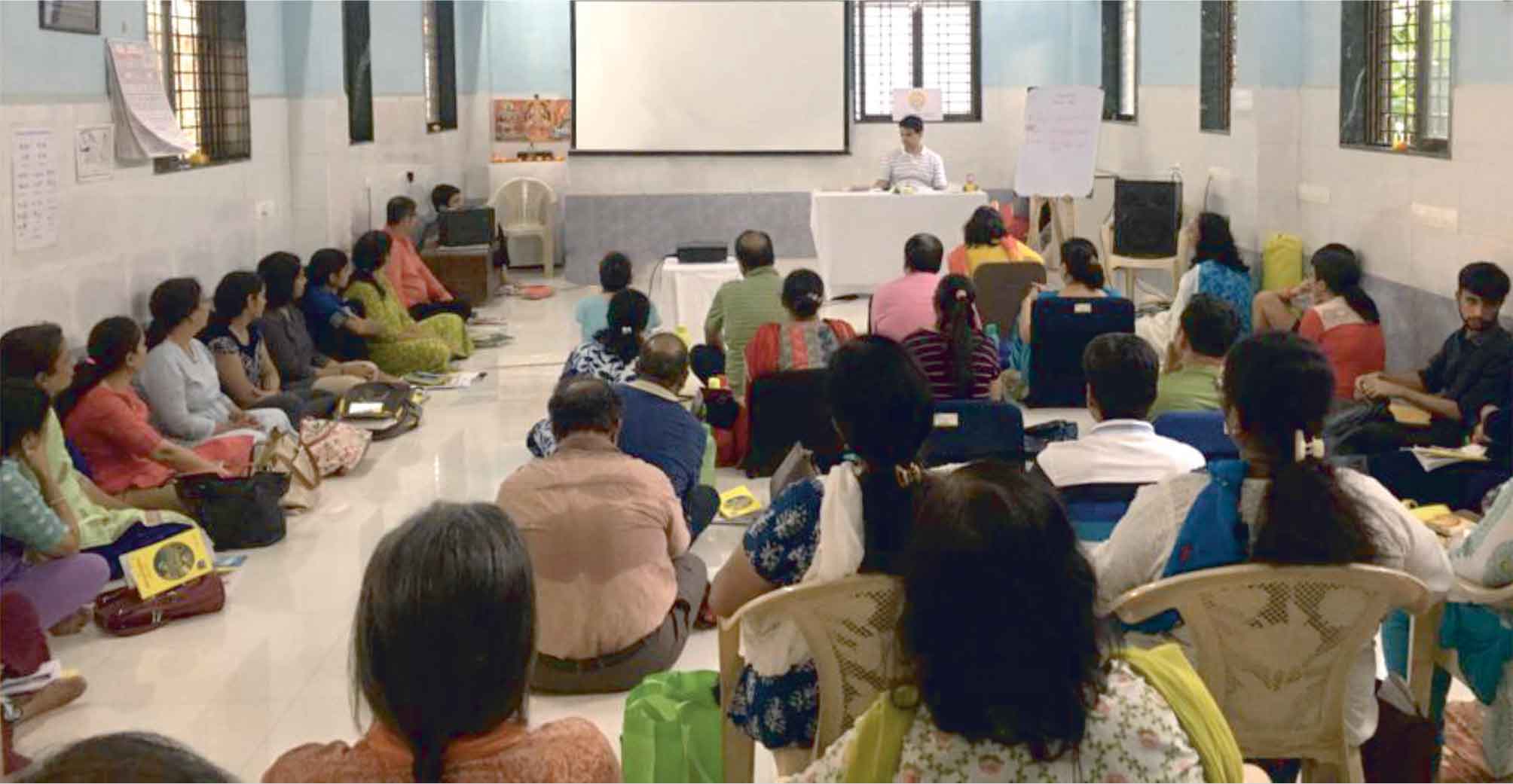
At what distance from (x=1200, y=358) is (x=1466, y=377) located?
110cm

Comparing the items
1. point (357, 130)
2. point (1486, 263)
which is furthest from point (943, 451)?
point (357, 130)

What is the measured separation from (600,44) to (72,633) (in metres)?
8.84

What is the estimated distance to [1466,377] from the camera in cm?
621

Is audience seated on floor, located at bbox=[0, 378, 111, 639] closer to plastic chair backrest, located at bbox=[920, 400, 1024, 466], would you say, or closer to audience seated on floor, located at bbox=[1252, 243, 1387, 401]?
plastic chair backrest, located at bbox=[920, 400, 1024, 466]

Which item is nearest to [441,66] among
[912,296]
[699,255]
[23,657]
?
[699,255]

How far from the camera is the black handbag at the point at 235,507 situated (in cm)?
600

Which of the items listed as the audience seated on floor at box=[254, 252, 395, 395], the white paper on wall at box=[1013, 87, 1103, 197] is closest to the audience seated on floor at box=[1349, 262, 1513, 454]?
the audience seated on floor at box=[254, 252, 395, 395]

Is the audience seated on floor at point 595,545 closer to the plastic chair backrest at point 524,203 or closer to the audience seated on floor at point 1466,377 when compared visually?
the audience seated on floor at point 1466,377

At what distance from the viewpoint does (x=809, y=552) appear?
313 centimetres

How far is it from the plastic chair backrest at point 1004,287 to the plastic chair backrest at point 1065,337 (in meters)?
0.64

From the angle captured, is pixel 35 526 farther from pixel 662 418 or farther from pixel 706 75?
pixel 706 75

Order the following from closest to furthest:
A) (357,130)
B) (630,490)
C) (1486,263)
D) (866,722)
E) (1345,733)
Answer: (866,722)
(1345,733)
(630,490)
(1486,263)
(357,130)

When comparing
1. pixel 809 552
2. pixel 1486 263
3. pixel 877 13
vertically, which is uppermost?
pixel 877 13

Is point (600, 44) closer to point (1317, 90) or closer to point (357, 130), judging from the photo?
point (357, 130)
